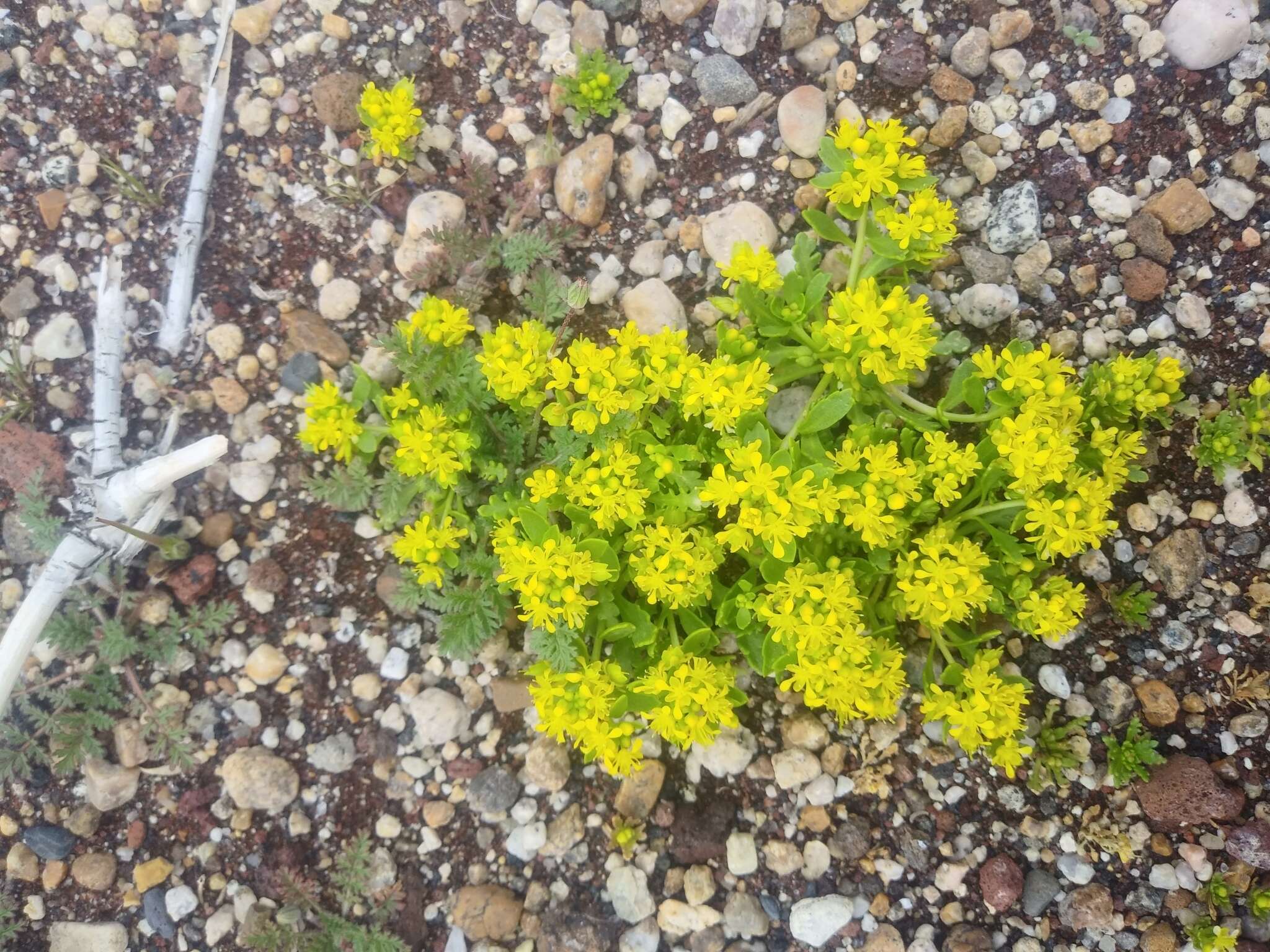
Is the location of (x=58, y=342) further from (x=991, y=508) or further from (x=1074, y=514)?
(x=1074, y=514)

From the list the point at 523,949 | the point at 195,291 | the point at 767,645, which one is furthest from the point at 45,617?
the point at 767,645

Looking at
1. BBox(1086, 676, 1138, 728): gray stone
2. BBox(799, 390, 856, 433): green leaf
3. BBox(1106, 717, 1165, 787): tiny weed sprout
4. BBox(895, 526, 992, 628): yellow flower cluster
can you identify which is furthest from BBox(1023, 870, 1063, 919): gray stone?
BBox(799, 390, 856, 433): green leaf

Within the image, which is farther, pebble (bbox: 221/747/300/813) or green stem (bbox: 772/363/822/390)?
pebble (bbox: 221/747/300/813)

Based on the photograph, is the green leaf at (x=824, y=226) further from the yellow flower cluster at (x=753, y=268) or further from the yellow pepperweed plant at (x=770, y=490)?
the yellow flower cluster at (x=753, y=268)

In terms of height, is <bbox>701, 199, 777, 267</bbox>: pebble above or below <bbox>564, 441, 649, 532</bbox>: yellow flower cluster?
above

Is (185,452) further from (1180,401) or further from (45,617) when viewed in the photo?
(1180,401)

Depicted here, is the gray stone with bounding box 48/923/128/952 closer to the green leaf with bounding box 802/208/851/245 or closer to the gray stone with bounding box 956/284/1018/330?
the green leaf with bounding box 802/208/851/245
